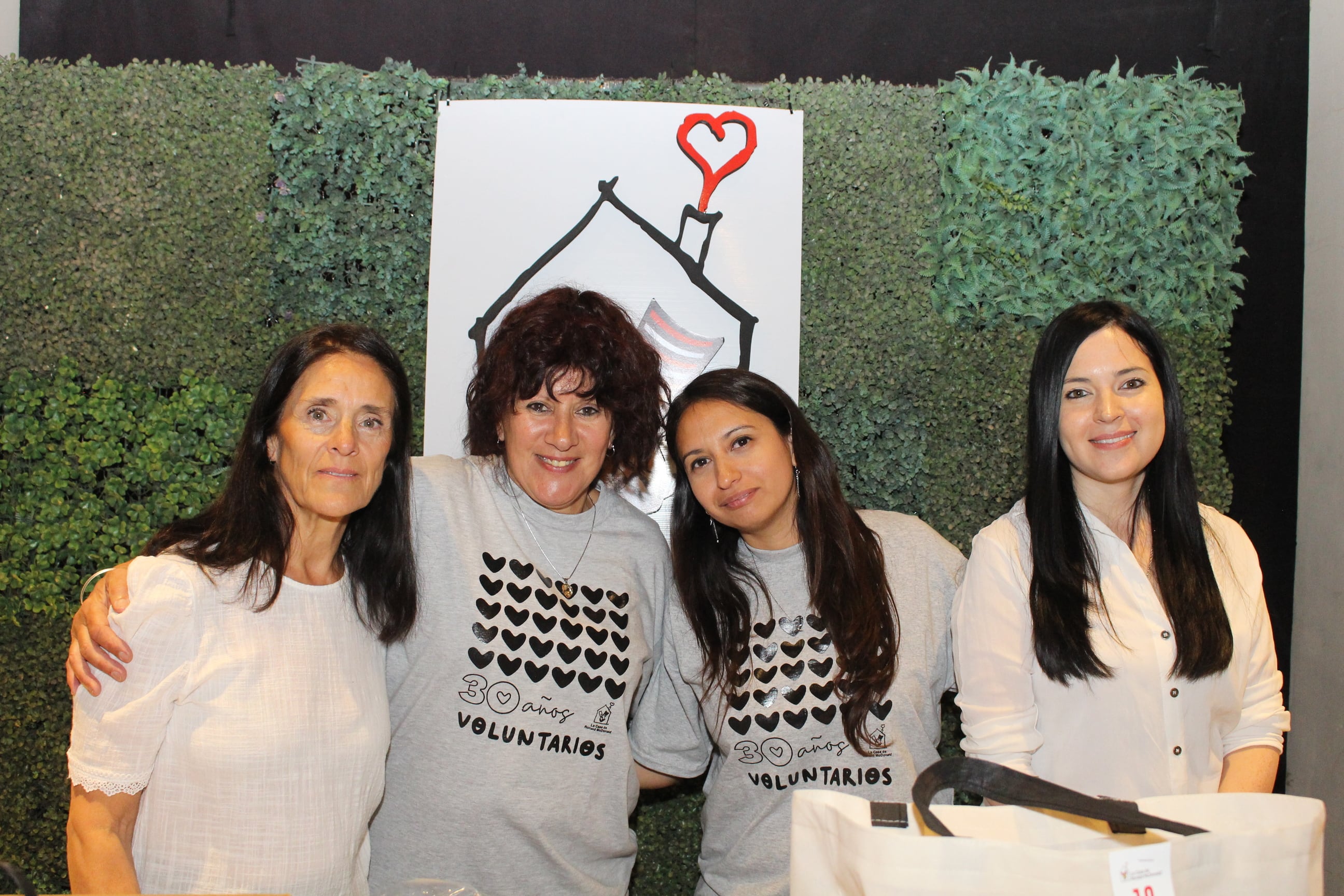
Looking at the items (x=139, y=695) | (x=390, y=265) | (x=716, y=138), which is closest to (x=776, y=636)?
(x=139, y=695)

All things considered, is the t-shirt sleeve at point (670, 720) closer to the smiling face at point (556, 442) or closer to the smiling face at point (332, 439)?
the smiling face at point (556, 442)

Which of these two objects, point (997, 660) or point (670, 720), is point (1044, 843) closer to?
point (997, 660)

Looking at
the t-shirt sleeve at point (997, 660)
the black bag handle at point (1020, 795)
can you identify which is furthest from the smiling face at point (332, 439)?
the t-shirt sleeve at point (997, 660)

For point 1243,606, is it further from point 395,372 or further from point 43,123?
point 43,123

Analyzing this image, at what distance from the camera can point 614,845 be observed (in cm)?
208

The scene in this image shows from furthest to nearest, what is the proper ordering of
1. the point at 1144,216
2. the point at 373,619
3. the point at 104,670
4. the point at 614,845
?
the point at 1144,216
the point at 614,845
the point at 373,619
the point at 104,670

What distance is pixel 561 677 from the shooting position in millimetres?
2057

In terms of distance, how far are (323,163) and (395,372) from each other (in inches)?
67.4

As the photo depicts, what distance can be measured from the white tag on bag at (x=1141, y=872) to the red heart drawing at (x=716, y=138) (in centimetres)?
263

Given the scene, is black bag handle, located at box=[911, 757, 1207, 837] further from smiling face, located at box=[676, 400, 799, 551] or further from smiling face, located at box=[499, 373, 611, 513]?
smiling face, located at box=[499, 373, 611, 513]

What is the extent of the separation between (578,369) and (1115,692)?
1.43 metres

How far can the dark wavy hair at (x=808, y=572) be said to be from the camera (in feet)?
6.92

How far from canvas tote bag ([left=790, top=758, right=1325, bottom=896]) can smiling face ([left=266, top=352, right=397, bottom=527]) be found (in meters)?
1.14

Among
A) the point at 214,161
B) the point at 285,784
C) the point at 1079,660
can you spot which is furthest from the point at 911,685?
the point at 214,161
